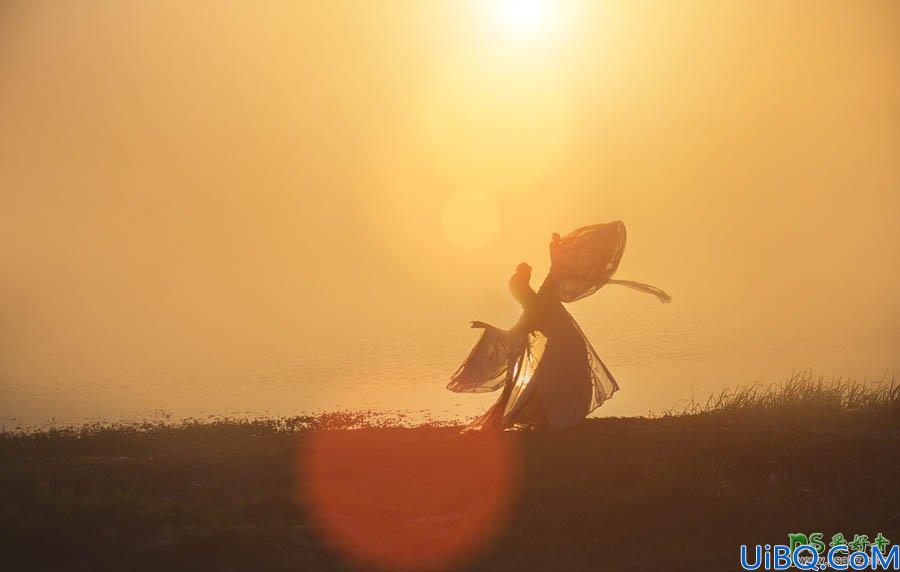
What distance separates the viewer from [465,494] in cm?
1402

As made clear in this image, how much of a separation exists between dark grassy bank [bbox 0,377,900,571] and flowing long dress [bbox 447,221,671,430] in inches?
23.2

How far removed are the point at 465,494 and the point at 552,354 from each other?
154 inches

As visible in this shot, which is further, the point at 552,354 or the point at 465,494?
the point at 552,354

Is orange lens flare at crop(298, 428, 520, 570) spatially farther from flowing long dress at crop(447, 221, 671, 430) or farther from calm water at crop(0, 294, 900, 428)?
calm water at crop(0, 294, 900, 428)

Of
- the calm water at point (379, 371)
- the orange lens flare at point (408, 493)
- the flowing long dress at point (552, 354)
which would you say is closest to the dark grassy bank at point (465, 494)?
the orange lens flare at point (408, 493)

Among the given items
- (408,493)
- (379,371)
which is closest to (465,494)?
(408,493)

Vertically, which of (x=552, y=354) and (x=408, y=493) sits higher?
(x=552, y=354)

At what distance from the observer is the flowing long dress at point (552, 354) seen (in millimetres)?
16922

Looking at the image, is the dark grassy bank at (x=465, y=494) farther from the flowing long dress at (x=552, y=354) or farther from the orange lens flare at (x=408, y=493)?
the flowing long dress at (x=552, y=354)

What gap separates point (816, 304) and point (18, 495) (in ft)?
210

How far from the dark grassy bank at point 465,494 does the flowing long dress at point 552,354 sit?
590 mm

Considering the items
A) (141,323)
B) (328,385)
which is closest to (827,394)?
(328,385)

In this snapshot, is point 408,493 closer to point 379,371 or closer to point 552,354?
point 552,354

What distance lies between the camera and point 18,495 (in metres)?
13.8
